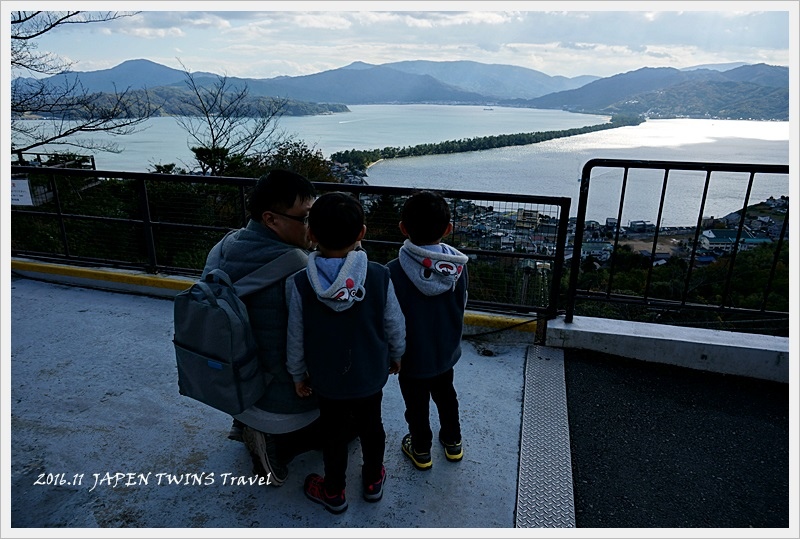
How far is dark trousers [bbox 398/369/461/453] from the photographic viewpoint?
79.2 inches

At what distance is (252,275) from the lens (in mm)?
1709

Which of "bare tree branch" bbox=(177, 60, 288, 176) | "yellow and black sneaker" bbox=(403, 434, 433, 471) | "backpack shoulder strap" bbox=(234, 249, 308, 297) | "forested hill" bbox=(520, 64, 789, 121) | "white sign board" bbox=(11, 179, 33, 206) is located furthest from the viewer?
"forested hill" bbox=(520, 64, 789, 121)

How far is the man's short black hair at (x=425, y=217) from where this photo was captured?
1740 mm

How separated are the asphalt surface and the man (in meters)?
0.39

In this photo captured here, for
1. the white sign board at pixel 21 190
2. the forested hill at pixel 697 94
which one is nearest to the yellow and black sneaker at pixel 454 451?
the white sign board at pixel 21 190

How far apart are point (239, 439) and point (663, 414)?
2284 millimetres

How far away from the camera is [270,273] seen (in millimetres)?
1694

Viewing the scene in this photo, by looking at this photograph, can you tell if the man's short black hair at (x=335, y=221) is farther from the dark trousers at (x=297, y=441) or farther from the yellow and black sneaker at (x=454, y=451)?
the yellow and black sneaker at (x=454, y=451)

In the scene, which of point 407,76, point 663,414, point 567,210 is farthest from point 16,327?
point 407,76

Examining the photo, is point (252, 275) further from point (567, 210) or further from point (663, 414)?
point (663, 414)

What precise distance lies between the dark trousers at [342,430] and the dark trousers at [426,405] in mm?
220

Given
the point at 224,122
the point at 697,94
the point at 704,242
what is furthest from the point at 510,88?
the point at 704,242

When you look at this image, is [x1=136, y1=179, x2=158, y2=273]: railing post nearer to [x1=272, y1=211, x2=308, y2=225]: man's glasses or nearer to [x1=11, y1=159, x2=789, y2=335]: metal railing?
[x1=11, y1=159, x2=789, y2=335]: metal railing

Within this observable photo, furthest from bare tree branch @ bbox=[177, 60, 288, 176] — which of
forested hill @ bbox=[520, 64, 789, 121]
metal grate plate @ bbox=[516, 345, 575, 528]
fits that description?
forested hill @ bbox=[520, 64, 789, 121]
